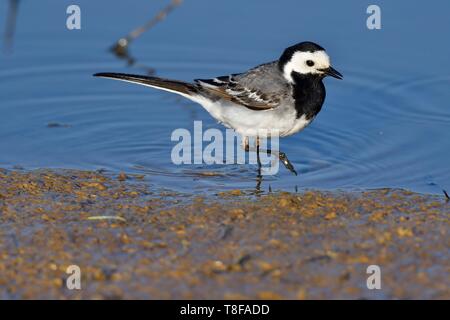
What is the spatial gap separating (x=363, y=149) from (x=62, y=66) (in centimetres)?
393

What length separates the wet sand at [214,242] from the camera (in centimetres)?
535

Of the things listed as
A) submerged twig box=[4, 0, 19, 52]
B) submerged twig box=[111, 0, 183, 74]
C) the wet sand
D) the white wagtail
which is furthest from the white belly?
submerged twig box=[4, 0, 19, 52]

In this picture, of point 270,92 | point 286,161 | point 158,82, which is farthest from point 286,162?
point 158,82

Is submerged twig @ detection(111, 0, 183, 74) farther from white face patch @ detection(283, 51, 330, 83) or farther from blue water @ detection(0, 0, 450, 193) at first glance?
white face patch @ detection(283, 51, 330, 83)

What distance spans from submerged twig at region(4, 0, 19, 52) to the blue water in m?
0.08

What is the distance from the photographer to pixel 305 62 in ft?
27.2

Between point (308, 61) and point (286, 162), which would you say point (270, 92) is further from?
point (286, 162)

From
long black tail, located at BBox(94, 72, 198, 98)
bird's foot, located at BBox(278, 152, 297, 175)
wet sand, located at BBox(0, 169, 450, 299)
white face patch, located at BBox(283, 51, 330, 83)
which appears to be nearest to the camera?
wet sand, located at BBox(0, 169, 450, 299)

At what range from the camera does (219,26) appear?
435 inches

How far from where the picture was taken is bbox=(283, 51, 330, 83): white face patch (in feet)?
27.1

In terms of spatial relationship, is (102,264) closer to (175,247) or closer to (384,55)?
(175,247)

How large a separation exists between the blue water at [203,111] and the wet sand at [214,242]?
714 millimetres

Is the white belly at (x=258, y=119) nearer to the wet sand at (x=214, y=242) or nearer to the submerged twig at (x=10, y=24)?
the wet sand at (x=214, y=242)

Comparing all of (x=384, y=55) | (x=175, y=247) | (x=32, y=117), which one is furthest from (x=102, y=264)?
(x=384, y=55)
